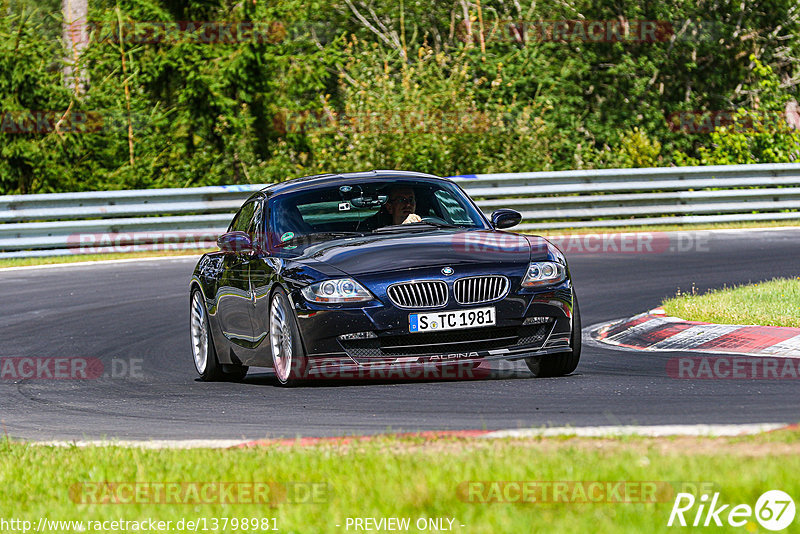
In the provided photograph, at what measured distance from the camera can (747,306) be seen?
11344 millimetres

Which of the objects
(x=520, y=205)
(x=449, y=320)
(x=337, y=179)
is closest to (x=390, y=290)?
(x=449, y=320)

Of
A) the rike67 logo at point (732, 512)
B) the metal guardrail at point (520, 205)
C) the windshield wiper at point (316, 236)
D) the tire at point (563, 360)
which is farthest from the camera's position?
the metal guardrail at point (520, 205)

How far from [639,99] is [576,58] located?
2130 millimetres

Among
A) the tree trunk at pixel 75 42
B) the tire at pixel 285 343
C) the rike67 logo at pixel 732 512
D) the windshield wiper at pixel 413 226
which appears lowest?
the tire at pixel 285 343

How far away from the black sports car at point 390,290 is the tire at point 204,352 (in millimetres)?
673

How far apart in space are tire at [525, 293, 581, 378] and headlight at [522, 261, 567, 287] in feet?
0.61

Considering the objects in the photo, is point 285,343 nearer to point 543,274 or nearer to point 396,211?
point 396,211

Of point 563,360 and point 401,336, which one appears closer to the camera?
point 401,336

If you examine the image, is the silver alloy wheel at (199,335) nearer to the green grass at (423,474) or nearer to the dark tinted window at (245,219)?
the dark tinted window at (245,219)

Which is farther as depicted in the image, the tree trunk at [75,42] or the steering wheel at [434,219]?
the tree trunk at [75,42]

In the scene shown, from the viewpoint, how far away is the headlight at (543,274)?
8797 mm

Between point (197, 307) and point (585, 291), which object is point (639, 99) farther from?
point (197, 307)

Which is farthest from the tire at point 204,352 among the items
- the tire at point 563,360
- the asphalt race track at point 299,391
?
the tire at point 563,360

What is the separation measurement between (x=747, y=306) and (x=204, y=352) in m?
4.50
